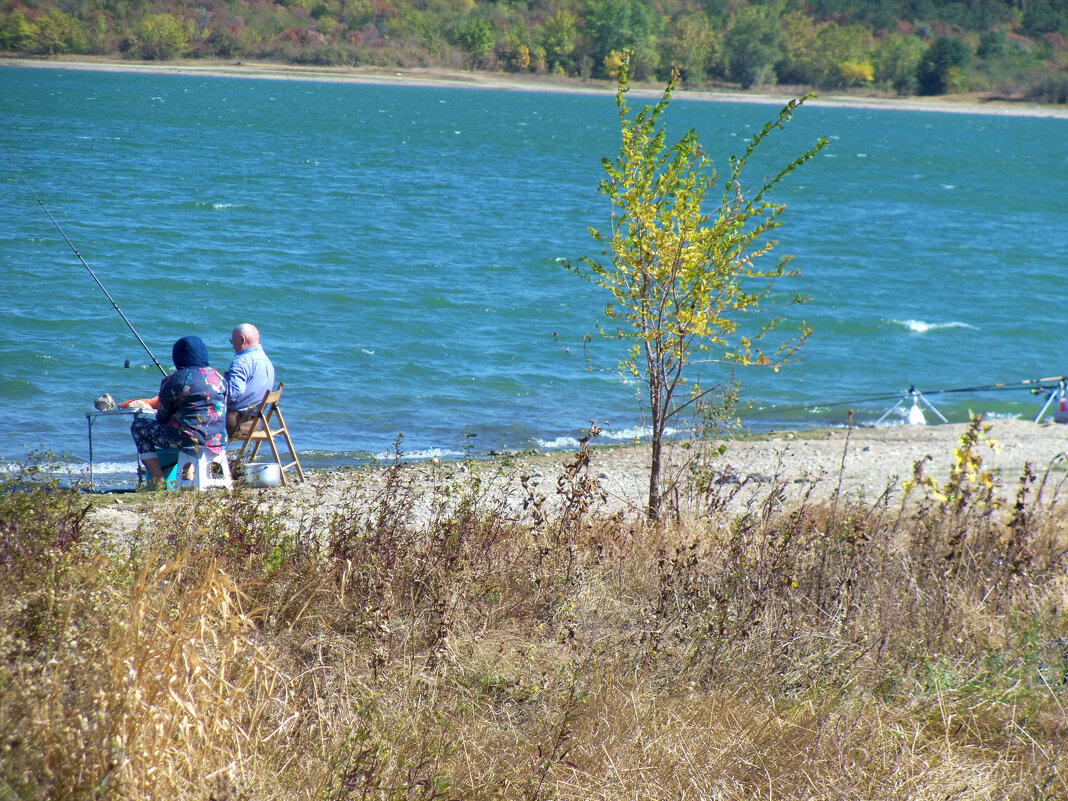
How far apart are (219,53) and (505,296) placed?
311 ft

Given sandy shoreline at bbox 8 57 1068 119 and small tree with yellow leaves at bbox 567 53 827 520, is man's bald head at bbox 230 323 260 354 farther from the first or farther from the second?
sandy shoreline at bbox 8 57 1068 119

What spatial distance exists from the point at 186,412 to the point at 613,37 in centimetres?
12036

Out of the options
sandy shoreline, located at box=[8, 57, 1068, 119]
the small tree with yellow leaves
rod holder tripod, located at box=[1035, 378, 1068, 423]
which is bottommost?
rod holder tripod, located at box=[1035, 378, 1068, 423]

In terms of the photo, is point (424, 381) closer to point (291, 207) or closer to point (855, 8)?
point (291, 207)

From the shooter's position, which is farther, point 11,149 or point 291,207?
point 11,149

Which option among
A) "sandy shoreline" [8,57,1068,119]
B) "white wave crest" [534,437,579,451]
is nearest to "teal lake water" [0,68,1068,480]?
"white wave crest" [534,437,579,451]

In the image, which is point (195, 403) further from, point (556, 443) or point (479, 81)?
point (479, 81)

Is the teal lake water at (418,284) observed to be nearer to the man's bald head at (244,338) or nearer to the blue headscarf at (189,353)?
the man's bald head at (244,338)

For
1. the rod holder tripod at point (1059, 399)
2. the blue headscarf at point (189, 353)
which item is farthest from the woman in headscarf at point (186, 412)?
the rod holder tripod at point (1059, 399)

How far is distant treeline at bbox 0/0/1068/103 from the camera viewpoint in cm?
9656

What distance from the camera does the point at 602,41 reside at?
120562mm

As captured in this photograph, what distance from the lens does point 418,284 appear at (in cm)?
2214

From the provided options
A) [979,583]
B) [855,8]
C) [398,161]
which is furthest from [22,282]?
[855,8]

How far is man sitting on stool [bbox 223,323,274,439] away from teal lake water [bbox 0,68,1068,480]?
9.82 feet
